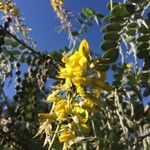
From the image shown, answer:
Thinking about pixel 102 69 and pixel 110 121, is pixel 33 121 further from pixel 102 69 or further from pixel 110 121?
pixel 102 69

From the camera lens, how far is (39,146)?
1.97 meters

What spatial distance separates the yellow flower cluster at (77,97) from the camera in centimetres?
143

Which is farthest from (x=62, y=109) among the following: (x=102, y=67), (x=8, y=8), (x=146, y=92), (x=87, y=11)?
(x=8, y=8)

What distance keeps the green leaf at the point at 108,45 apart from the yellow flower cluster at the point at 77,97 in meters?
0.20

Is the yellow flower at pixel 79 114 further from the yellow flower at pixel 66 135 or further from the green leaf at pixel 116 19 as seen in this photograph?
the green leaf at pixel 116 19

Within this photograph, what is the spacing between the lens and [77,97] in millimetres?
1477

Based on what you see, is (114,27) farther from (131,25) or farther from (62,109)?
(62,109)

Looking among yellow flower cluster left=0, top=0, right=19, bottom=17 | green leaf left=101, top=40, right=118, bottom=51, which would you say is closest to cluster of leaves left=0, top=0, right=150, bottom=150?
green leaf left=101, top=40, right=118, bottom=51

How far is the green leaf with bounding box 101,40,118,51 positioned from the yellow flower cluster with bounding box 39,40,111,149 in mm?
200

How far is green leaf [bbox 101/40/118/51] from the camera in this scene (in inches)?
65.2

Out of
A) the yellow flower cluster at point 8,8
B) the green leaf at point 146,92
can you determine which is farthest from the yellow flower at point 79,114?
the yellow flower cluster at point 8,8

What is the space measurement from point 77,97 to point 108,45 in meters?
0.26

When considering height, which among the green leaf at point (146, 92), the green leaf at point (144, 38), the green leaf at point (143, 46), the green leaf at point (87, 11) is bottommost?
the green leaf at point (146, 92)

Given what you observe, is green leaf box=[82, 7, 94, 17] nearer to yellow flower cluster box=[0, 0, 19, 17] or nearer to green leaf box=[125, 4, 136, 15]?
yellow flower cluster box=[0, 0, 19, 17]
